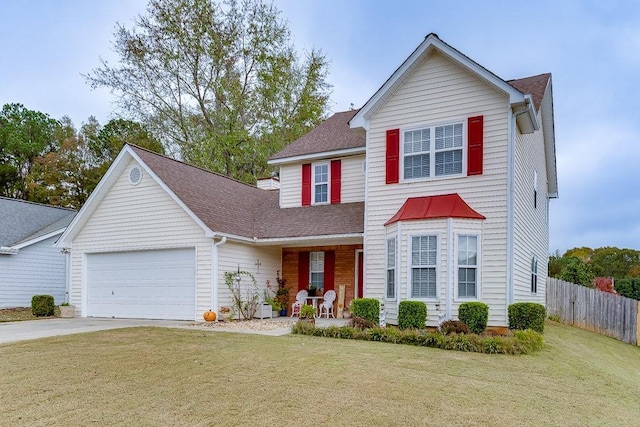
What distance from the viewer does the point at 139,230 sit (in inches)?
587

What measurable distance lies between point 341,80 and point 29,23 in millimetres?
18784

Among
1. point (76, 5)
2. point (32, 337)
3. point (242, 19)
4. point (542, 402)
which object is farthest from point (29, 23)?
point (542, 402)

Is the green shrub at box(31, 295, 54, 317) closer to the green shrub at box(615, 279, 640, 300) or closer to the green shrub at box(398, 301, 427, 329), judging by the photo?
the green shrub at box(398, 301, 427, 329)

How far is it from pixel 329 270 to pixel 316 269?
22.7 inches

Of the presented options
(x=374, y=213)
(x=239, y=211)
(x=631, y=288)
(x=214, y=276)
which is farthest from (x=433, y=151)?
(x=631, y=288)

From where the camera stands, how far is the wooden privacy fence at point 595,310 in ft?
49.6

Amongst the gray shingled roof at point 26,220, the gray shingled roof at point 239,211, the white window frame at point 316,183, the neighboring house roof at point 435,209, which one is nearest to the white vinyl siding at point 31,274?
the gray shingled roof at point 26,220

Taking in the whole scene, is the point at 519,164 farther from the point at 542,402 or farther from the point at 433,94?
the point at 542,402

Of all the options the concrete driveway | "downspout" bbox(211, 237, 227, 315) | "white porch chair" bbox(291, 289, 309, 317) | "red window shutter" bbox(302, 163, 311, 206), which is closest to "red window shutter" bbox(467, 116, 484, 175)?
"red window shutter" bbox(302, 163, 311, 206)

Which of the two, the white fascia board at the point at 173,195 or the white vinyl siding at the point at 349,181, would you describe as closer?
the white fascia board at the point at 173,195

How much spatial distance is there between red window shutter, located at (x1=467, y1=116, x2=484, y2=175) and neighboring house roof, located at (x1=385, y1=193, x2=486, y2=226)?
786 millimetres

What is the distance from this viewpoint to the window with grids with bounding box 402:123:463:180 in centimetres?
1169

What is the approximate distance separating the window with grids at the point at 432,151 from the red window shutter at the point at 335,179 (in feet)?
13.6

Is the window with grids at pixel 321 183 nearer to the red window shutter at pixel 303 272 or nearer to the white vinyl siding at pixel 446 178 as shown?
the red window shutter at pixel 303 272
